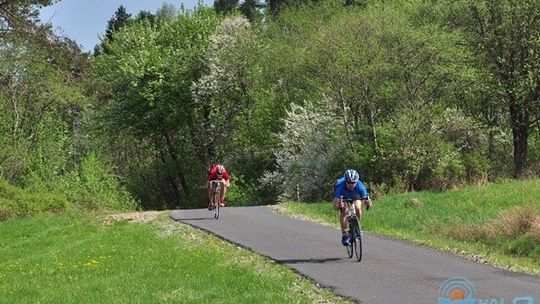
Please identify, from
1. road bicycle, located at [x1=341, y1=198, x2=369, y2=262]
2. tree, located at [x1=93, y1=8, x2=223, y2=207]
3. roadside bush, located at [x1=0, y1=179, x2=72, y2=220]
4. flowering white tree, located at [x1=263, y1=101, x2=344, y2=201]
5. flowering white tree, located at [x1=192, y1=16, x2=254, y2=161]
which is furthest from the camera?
tree, located at [x1=93, y1=8, x2=223, y2=207]

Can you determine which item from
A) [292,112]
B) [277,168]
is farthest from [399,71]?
[277,168]

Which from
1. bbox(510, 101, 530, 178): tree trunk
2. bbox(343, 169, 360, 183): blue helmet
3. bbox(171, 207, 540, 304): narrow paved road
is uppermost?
bbox(510, 101, 530, 178): tree trunk

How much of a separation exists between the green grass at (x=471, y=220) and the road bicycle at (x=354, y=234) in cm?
257

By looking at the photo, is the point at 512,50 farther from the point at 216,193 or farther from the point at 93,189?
the point at 93,189

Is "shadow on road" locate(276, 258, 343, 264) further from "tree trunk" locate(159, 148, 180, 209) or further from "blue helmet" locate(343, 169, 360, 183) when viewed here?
"tree trunk" locate(159, 148, 180, 209)

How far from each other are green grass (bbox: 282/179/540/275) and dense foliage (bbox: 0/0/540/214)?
5481 mm

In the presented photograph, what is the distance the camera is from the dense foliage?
30.8m

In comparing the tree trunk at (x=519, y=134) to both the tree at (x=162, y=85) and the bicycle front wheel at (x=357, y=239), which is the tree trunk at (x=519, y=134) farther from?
the tree at (x=162, y=85)

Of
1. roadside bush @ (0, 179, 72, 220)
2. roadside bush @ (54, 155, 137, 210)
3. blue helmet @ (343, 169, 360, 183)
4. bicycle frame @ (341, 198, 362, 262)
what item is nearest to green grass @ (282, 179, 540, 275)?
bicycle frame @ (341, 198, 362, 262)

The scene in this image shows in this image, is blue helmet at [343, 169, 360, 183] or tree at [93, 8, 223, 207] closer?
blue helmet at [343, 169, 360, 183]

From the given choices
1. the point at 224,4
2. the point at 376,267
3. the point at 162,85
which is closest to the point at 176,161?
the point at 162,85

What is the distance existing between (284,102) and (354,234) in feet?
96.5

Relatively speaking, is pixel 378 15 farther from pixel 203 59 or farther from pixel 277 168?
pixel 203 59

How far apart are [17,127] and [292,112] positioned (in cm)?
1768
